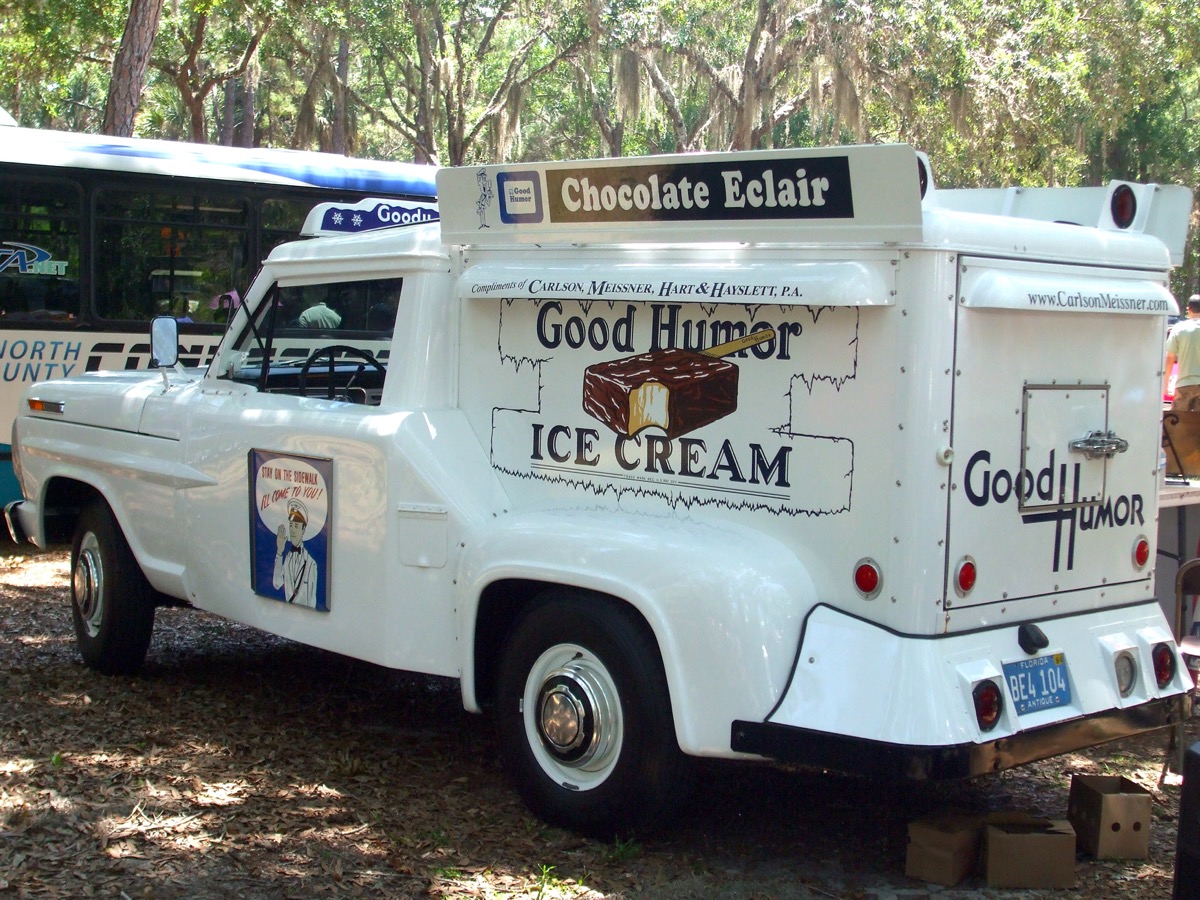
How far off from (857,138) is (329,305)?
18680mm

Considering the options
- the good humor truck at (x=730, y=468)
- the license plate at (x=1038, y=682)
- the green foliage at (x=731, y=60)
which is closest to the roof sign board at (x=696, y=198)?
the good humor truck at (x=730, y=468)

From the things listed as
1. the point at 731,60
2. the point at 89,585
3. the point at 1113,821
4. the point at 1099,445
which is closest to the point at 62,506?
the point at 89,585

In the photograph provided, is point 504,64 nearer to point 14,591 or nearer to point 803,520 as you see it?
point 14,591

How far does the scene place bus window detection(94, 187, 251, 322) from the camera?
429 inches

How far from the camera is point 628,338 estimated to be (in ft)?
15.0

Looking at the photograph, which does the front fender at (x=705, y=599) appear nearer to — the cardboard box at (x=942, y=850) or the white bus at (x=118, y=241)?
the cardboard box at (x=942, y=850)

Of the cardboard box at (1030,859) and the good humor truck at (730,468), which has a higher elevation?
the good humor truck at (730,468)

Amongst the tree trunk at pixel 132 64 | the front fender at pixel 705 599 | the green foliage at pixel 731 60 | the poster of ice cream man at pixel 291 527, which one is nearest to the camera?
the front fender at pixel 705 599

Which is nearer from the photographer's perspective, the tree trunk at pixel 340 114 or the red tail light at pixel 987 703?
the red tail light at pixel 987 703

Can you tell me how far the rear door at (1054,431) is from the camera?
3.99 metres

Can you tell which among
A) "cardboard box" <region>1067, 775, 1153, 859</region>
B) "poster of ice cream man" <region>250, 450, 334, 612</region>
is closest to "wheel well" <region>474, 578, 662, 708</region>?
"poster of ice cream man" <region>250, 450, 334, 612</region>

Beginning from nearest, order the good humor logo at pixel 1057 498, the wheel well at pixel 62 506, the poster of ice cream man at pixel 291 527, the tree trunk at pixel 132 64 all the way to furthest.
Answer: the good humor logo at pixel 1057 498 → the poster of ice cream man at pixel 291 527 → the wheel well at pixel 62 506 → the tree trunk at pixel 132 64

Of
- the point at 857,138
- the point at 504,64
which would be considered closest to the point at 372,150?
the point at 504,64

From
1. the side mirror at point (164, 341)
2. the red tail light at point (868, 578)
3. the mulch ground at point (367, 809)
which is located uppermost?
the side mirror at point (164, 341)
